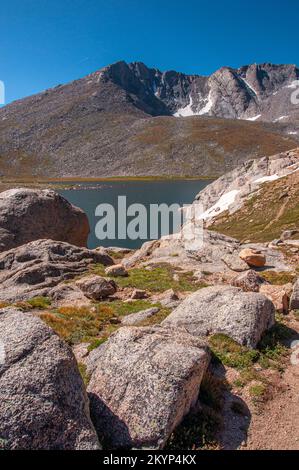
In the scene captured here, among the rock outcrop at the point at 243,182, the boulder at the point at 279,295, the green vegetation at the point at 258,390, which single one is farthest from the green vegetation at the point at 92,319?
the rock outcrop at the point at 243,182

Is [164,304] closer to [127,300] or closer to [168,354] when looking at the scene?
[127,300]

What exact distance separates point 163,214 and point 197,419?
8829 centimetres

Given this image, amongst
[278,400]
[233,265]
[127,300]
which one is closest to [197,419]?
[278,400]

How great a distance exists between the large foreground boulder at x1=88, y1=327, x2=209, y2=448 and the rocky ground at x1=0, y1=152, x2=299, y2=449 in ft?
0.10

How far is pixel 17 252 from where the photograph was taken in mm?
30656

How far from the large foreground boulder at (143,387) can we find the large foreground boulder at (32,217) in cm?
2556

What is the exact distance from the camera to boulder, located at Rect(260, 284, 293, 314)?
19625mm

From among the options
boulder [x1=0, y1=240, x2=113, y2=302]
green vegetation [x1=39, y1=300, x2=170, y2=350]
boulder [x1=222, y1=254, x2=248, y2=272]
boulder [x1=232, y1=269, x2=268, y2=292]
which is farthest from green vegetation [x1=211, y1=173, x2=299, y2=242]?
green vegetation [x1=39, y1=300, x2=170, y2=350]

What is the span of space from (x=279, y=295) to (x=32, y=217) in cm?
2487

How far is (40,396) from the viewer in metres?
8.58

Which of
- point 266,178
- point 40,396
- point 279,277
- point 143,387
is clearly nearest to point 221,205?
point 266,178

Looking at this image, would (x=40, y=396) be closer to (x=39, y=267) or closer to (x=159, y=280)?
(x=159, y=280)

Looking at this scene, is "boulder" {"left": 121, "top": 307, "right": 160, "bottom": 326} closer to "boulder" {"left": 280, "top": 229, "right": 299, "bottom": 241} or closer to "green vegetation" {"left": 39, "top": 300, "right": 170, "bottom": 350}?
"green vegetation" {"left": 39, "top": 300, "right": 170, "bottom": 350}

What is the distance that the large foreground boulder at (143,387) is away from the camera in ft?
31.9
